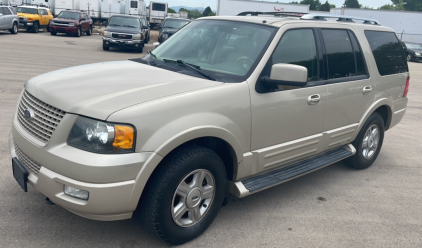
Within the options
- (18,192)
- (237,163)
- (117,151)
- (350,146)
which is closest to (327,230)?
(237,163)

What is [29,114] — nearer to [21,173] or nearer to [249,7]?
[21,173]

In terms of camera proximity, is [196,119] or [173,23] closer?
[196,119]

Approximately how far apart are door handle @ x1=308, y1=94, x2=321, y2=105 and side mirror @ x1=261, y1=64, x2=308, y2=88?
1.80 ft

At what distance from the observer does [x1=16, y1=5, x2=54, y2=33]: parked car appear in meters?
27.0

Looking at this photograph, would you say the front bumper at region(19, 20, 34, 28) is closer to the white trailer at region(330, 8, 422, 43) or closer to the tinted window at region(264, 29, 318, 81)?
the tinted window at region(264, 29, 318, 81)

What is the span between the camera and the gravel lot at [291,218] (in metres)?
3.44

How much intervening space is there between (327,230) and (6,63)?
11.6m

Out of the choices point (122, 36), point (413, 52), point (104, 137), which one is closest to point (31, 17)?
point (122, 36)

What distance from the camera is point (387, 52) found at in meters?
5.59

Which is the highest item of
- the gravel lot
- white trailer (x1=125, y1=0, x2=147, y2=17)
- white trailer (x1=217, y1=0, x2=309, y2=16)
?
white trailer (x1=217, y1=0, x2=309, y2=16)

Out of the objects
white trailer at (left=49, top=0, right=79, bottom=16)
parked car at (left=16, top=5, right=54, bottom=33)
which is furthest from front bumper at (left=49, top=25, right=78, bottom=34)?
white trailer at (left=49, top=0, right=79, bottom=16)

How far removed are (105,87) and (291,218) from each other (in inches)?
85.6

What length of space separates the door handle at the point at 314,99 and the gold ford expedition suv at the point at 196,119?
0.04 feet

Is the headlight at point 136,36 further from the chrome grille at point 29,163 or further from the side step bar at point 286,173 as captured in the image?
the chrome grille at point 29,163
